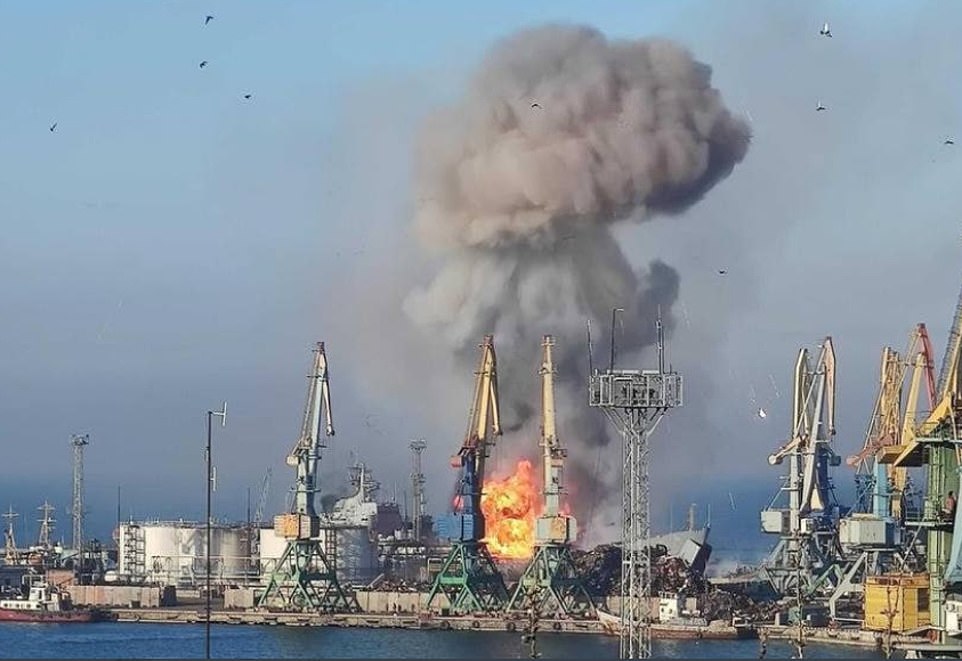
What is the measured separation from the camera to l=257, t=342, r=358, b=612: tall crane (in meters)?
131

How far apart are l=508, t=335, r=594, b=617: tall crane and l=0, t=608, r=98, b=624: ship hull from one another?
28027 mm

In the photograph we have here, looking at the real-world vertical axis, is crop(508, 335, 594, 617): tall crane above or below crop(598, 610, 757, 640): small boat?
above

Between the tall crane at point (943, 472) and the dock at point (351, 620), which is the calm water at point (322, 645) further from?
the tall crane at point (943, 472)

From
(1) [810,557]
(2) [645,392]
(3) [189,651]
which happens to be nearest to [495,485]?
(1) [810,557]

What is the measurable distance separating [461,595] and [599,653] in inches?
952

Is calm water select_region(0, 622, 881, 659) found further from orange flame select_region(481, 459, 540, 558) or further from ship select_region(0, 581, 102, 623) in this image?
orange flame select_region(481, 459, 540, 558)

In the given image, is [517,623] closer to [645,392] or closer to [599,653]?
[599,653]

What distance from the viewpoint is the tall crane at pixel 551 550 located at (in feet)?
404

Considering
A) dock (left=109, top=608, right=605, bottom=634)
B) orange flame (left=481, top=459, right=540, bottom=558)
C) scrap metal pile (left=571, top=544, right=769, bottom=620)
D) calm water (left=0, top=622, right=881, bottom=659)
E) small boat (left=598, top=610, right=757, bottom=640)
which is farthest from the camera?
orange flame (left=481, top=459, right=540, bottom=558)

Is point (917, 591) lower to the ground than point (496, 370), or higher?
lower

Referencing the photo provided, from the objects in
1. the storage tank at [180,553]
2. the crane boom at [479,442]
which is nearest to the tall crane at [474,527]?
the crane boom at [479,442]

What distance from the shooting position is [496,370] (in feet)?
429

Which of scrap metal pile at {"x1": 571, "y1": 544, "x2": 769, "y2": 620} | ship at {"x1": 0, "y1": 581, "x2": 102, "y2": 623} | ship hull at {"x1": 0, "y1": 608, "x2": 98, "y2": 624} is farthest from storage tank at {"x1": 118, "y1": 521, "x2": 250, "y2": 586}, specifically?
scrap metal pile at {"x1": 571, "y1": 544, "x2": 769, "y2": 620}

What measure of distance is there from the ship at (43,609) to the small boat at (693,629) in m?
35.5
